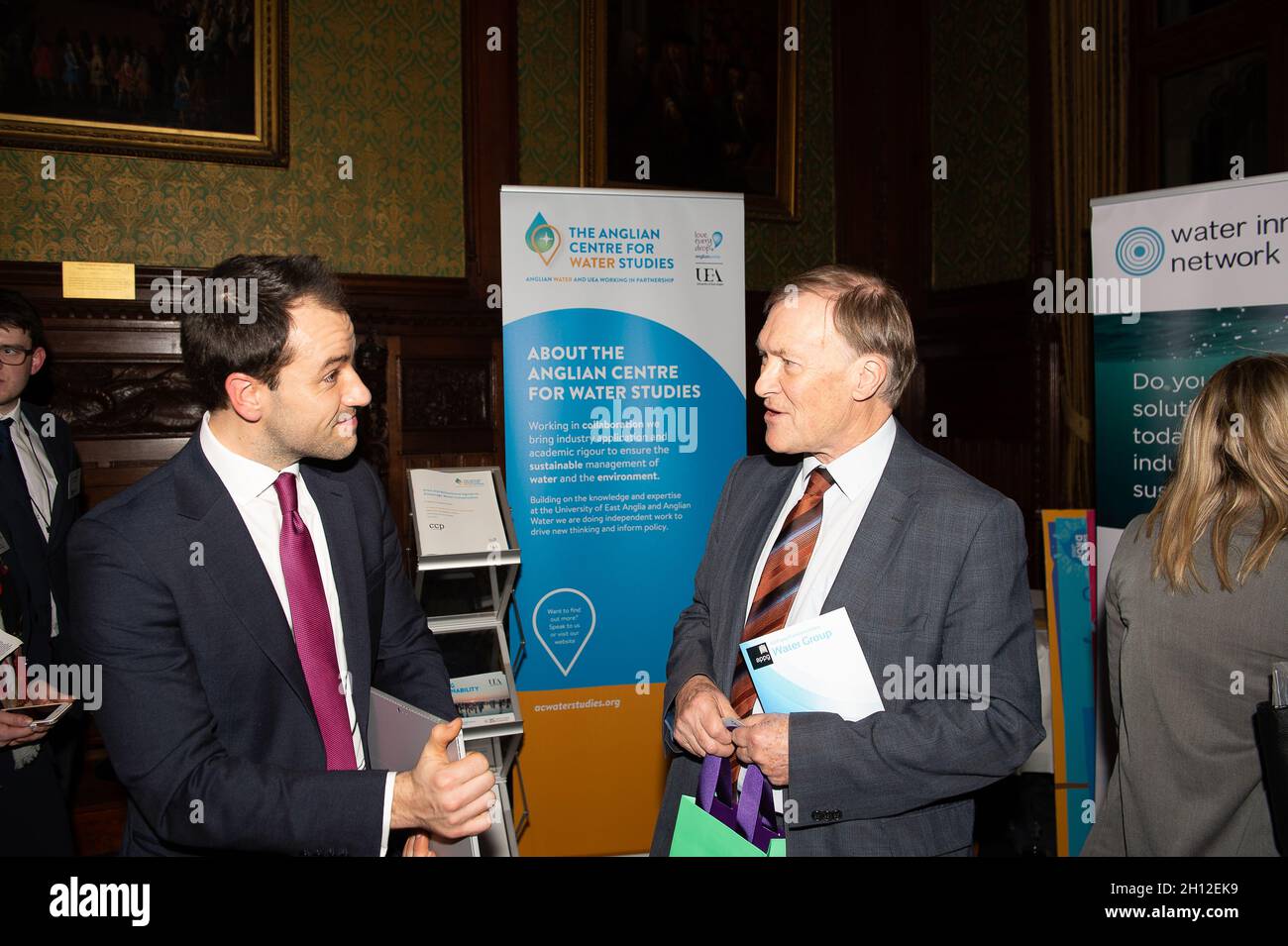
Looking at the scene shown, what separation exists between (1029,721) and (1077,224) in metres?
3.44

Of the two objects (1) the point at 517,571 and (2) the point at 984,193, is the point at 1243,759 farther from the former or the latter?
(2) the point at 984,193

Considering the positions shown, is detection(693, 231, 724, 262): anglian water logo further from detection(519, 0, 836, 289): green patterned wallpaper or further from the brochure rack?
the brochure rack

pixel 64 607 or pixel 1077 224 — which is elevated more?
pixel 1077 224

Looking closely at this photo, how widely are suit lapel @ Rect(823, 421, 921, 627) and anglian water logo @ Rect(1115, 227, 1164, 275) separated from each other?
1.99 m

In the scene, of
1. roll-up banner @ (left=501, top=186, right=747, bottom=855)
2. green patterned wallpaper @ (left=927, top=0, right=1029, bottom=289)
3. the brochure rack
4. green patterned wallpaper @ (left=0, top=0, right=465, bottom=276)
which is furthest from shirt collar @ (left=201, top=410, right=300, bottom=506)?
green patterned wallpaper @ (left=927, top=0, right=1029, bottom=289)

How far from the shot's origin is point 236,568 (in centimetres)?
164

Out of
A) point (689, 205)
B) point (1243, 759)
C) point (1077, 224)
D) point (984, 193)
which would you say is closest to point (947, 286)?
point (984, 193)

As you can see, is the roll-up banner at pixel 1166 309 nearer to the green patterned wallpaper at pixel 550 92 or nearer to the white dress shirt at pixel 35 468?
the green patterned wallpaper at pixel 550 92

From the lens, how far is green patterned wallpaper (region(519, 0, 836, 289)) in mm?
4789

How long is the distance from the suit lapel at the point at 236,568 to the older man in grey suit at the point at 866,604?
2.51 ft

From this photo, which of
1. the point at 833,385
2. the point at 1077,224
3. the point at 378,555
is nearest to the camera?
the point at 833,385

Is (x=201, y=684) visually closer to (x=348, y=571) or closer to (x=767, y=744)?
(x=348, y=571)

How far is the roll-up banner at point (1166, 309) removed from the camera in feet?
9.60

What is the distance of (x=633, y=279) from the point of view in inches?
158
